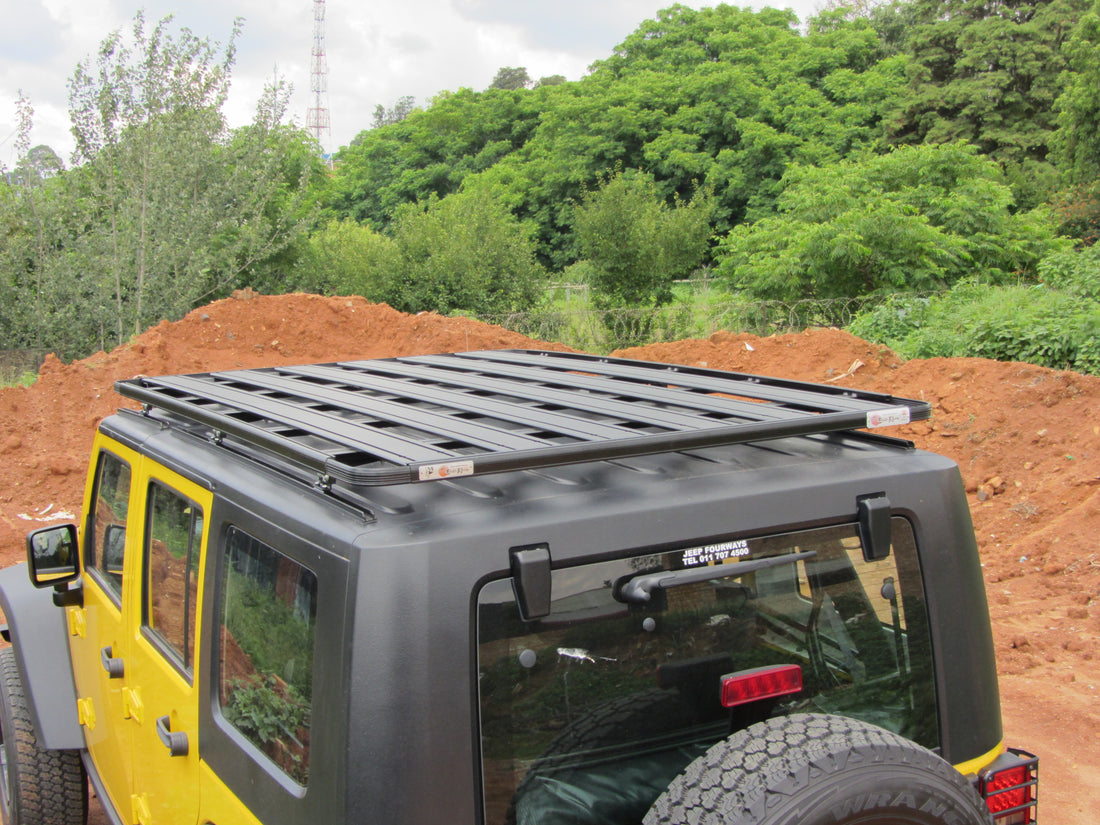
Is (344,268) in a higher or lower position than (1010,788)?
higher

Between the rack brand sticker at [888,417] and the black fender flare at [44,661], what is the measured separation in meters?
3.10

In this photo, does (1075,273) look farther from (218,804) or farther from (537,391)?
(218,804)

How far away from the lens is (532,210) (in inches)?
1863

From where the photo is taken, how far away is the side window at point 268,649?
183 cm

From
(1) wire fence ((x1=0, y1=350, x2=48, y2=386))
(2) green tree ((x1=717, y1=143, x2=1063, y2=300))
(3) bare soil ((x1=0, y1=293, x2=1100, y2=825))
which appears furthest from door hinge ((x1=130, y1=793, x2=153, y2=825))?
(2) green tree ((x1=717, y1=143, x2=1063, y2=300))

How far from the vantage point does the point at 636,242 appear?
22969 mm

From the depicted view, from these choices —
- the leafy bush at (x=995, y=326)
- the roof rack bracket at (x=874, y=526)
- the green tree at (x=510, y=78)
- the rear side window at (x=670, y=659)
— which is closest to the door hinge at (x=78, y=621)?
the rear side window at (x=670, y=659)

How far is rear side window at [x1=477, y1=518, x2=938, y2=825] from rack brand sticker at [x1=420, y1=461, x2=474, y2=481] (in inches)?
8.6

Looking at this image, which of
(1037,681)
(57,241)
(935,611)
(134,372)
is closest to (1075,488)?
(1037,681)

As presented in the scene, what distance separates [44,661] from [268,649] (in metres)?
2.14

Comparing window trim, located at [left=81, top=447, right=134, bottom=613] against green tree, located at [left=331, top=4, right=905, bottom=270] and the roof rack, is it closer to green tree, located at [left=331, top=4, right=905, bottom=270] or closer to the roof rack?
the roof rack

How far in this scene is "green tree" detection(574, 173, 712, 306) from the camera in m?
22.8

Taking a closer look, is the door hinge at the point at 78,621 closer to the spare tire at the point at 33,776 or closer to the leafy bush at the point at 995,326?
the spare tire at the point at 33,776

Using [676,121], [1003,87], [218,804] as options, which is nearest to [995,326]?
[218,804]
